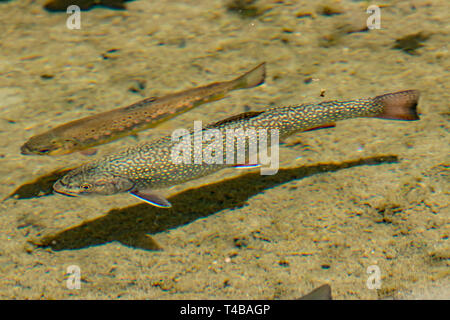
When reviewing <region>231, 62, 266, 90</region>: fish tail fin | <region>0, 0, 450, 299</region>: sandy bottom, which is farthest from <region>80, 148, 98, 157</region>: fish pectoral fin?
<region>231, 62, 266, 90</region>: fish tail fin

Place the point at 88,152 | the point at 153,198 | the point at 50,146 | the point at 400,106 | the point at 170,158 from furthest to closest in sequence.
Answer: the point at 88,152 < the point at 50,146 < the point at 400,106 < the point at 170,158 < the point at 153,198

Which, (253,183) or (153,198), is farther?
(253,183)

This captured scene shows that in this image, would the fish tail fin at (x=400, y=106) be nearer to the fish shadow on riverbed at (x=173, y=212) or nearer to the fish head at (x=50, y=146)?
the fish shadow on riverbed at (x=173, y=212)

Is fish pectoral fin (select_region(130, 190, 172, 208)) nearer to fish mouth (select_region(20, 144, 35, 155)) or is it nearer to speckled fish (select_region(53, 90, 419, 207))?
speckled fish (select_region(53, 90, 419, 207))

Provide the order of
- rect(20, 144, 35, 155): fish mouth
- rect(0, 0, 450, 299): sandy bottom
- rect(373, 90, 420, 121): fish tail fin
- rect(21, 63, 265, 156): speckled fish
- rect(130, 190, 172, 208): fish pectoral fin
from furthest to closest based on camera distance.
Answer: rect(20, 144, 35, 155): fish mouth, rect(21, 63, 265, 156): speckled fish, rect(373, 90, 420, 121): fish tail fin, rect(130, 190, 172, 208): fish pectoral fin, rect(0, 0, 450, 299): sandy bottom

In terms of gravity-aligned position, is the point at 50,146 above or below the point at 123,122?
below

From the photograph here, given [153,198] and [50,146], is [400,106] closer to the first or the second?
[153,198]

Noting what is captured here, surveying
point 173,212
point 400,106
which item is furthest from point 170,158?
point 400,106

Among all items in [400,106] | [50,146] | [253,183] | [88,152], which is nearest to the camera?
[400,106]
